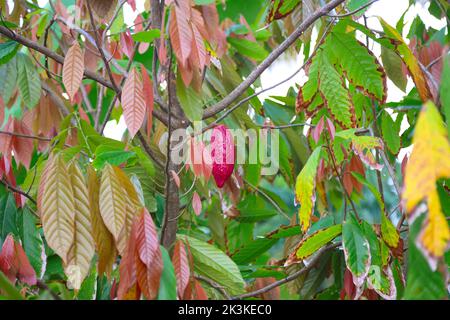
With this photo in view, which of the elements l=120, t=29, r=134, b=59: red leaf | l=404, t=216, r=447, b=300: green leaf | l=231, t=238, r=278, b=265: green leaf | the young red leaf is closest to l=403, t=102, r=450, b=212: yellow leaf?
l=404, t=216, r=447, b=300: green leaf

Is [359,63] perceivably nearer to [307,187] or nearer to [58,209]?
[307,187]

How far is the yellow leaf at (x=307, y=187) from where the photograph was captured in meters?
0.87

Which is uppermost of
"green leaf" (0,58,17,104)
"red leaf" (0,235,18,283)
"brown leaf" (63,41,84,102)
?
"green leaf" (0,58,17,104)

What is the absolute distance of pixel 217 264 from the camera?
0.95 metres

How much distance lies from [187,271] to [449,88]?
39 centimetres

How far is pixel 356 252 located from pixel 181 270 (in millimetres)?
278

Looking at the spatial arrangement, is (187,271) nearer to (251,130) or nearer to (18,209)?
(18,209)

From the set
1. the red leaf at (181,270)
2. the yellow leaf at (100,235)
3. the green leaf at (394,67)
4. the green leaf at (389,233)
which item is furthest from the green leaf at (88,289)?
the green leaf at (394,67)

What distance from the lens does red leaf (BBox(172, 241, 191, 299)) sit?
74cm

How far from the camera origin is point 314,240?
96 centimetres

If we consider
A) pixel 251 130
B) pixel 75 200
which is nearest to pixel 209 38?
pixel 251 130

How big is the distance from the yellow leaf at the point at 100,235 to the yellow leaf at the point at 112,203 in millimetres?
38

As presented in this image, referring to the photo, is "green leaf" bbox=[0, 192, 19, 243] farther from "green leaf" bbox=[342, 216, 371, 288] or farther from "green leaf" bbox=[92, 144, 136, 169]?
"green leaf" bbox=[342, 216, 371, 288]

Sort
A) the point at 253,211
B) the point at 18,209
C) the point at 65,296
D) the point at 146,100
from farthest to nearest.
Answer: the point at 253,211 < the point at 18,209 < the point at 146,100 < the point at 65,296
